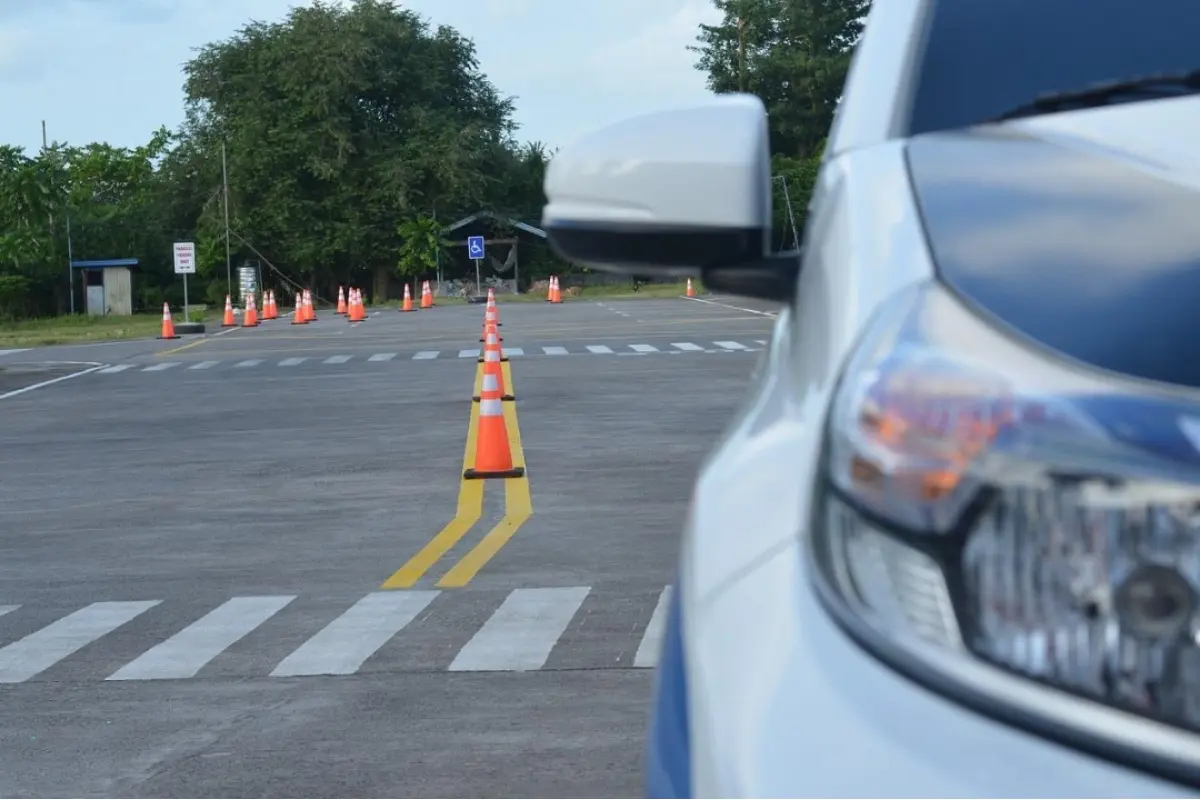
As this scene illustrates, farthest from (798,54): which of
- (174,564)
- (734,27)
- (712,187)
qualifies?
(712,187)

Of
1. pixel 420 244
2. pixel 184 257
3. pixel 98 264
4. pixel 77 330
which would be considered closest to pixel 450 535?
pixel 184 257

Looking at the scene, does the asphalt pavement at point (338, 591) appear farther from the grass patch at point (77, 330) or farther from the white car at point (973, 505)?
the grass patch at point (77, 330)

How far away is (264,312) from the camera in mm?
61781

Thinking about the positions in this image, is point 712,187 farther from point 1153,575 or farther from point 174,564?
point 174,564

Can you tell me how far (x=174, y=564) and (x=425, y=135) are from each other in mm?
78492

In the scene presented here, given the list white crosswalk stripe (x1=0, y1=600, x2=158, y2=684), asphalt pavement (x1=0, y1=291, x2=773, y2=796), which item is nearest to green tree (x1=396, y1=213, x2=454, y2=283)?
asphalt pavement (x1=0, y1=291, x2=773, y2=796)

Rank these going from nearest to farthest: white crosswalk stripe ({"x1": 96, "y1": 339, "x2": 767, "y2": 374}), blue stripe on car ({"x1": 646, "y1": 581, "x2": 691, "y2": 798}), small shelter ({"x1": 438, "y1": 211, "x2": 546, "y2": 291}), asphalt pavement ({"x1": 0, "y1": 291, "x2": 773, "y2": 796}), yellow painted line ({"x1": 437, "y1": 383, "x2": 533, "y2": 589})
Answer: blue stripe on car ({"x1": 646, "y1": 581, "x2": 691, "y2": 798}) < asphalt pavement ({"x1": 0, "y1": 291, "x2": 773, "y2": 796}) < yellow painted line ({"x1": 437, "y1": 383, "x2": 533, "y2": 589}) < white crosswalk stripe ({"x1": 96, "y1": 339, "x2": 767, "y2": 374}) < small shelter ({"x1": 438, "y1": 211, "x2": 546, "y2": 291})

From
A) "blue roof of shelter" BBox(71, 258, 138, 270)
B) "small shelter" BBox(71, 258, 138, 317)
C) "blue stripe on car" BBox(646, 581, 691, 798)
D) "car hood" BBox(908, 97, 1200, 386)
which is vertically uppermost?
"car hood" BBox(908, 97, 1200, 386)

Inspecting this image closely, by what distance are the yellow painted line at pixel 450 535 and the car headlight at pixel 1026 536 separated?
743 cm

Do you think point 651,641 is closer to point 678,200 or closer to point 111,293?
point 678,200

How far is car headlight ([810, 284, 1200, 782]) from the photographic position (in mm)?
1454

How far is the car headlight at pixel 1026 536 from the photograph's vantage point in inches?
57.2

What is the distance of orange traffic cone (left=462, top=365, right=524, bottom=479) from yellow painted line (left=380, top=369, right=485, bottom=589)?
170 mm

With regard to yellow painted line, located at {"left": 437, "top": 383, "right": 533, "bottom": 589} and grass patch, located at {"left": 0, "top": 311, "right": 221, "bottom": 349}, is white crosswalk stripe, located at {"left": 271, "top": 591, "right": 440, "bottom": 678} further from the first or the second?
grass patch, located at {"left": 0, "top": 311, "right": 221, "bottom": 349}
